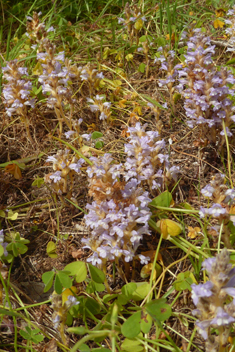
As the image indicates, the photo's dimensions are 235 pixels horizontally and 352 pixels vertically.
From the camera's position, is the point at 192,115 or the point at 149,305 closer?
the point at 149,305

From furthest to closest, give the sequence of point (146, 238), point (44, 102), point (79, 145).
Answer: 1. point (44, 102)
2. point (79, 145)
3. point (146, 238)

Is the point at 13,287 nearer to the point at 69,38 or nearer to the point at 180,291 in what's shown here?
the point at 180,291

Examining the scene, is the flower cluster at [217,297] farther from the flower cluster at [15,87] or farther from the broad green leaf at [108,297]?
the flower cluster at [15,87]

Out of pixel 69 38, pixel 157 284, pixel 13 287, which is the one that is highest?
pixel 69 38

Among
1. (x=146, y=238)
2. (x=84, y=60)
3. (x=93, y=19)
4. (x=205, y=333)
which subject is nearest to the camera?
(x=205, y=333)

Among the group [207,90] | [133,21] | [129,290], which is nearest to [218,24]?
[133,21]

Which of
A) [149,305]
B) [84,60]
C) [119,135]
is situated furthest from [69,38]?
[149,305]

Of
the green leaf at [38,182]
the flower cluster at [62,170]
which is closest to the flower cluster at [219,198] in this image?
the flower cluster at [62,170]

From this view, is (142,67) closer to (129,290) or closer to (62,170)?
(62,170)
